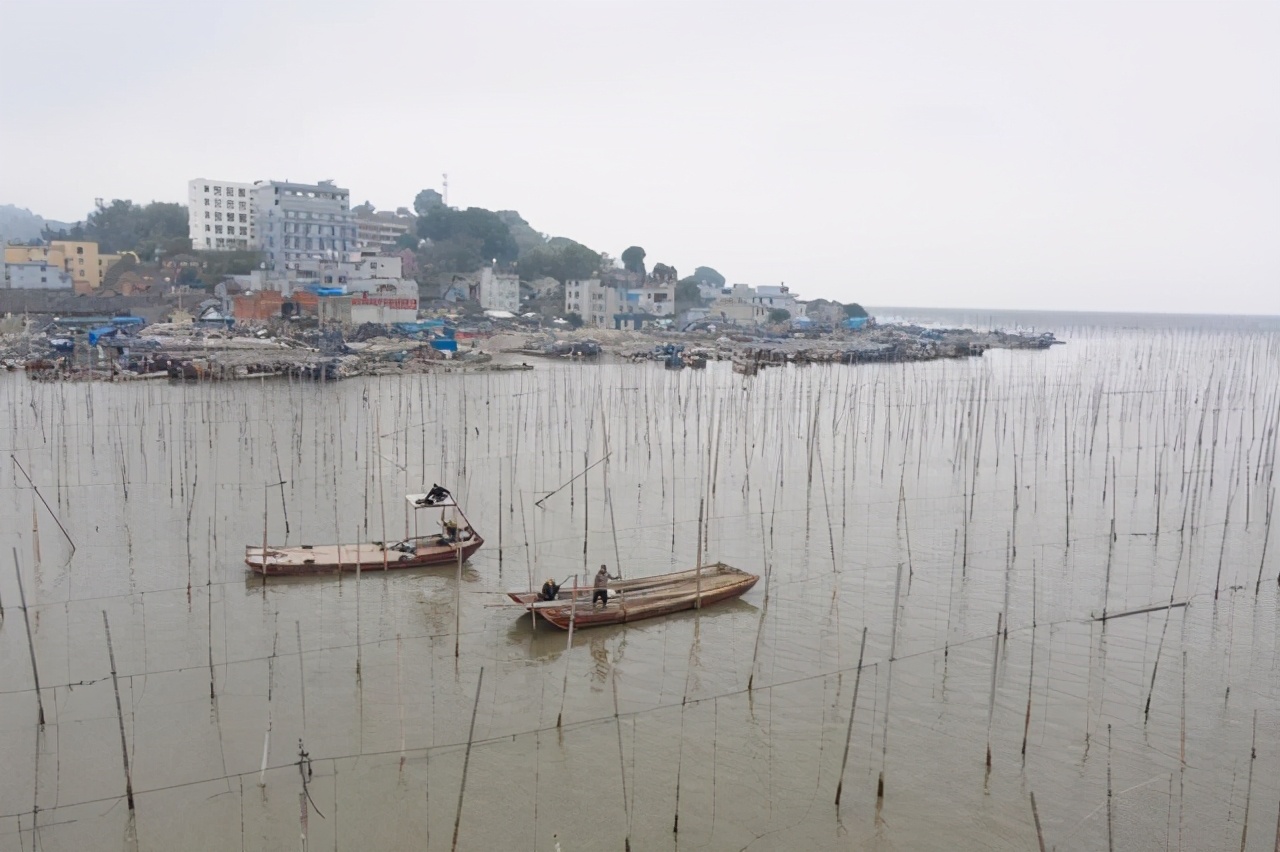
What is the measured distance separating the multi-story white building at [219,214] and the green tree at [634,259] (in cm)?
2553

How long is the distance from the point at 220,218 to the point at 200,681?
49323mm

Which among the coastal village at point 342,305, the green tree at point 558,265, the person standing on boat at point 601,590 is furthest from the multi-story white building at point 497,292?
the person standing on boat at point 601,590

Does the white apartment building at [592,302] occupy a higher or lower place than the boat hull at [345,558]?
higher

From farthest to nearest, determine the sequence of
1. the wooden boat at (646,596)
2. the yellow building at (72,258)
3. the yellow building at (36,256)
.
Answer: the yellow building at (72,258) → the yellow building at (36,256) → the wooden boat at (646,596)

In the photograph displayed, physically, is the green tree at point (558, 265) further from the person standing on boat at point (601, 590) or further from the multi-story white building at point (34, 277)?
the person standing on boat at point (601, 590)

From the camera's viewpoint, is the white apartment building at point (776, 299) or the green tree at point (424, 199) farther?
the green tree at point (424, 199)

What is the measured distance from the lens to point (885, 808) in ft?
20.7

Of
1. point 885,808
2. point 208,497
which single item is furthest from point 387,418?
point 885,808

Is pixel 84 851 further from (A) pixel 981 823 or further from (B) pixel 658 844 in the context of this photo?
(A) pixel 981 823

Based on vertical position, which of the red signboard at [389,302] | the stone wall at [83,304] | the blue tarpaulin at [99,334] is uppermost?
the red signboard at [389,302]

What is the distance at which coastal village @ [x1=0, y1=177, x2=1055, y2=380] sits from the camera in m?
31.9

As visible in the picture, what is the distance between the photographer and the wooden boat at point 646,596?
886 cm

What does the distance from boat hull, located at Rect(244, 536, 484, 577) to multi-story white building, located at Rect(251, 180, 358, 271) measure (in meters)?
41.3

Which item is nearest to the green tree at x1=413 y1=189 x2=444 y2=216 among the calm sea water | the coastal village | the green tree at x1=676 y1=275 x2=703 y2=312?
the coastal village
